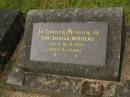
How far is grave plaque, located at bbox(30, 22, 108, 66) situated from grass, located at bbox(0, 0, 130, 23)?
1.32 metres

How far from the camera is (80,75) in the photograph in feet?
14.4

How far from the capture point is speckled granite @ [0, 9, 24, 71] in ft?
17.6

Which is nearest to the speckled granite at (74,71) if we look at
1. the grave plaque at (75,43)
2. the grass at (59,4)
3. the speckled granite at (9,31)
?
the grave plaque at (75,43)

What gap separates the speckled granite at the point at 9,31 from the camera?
17.6ft

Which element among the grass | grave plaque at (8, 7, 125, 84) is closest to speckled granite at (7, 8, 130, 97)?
grave plaque at (8, 7, 125, 84)

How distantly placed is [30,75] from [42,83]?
285 millimetres

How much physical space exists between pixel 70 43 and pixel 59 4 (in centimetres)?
179

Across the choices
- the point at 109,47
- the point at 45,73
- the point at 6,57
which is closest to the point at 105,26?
the point at 109,47

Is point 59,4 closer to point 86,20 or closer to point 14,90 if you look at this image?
point 86,20

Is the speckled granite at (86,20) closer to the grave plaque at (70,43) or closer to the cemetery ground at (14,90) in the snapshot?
the grave plaque at (70,43)

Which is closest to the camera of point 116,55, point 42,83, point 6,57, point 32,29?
point 116,55

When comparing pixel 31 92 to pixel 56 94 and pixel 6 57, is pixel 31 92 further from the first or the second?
pixel 6 57

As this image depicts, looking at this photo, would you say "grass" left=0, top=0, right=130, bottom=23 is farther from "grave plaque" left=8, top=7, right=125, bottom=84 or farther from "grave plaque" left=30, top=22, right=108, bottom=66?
"grave plaque" left=30, top=22, right=108, bottom=66

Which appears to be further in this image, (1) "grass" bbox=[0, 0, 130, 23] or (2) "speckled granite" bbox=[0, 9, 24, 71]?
(1) "grass" bbox=[0, 0, 130, 23]
